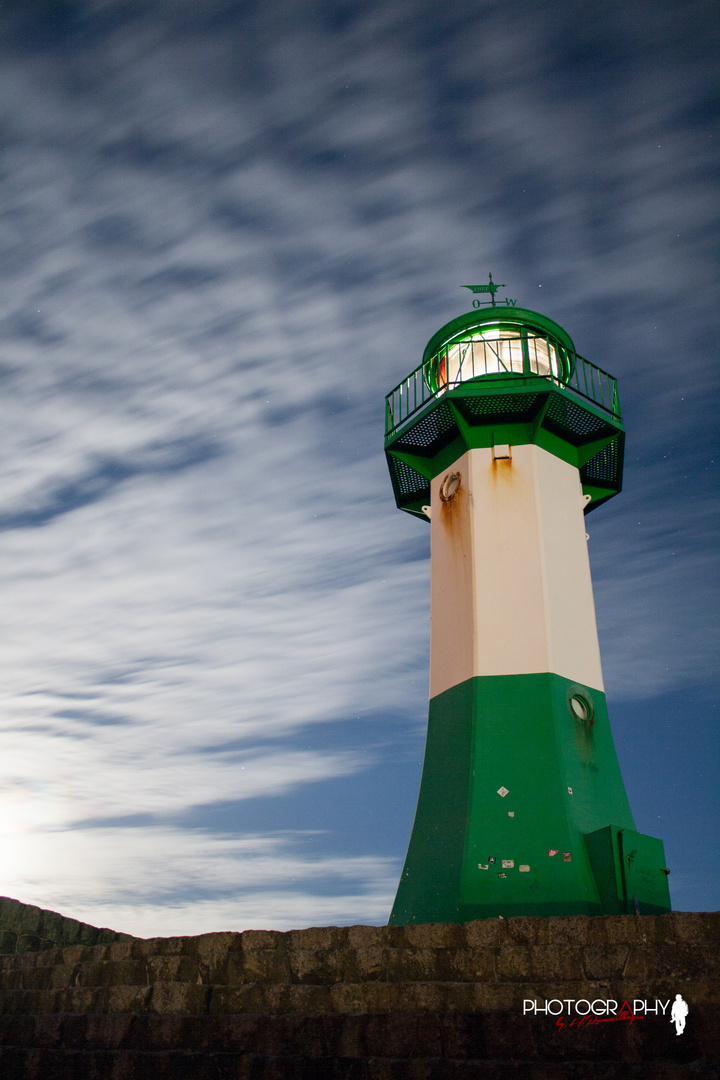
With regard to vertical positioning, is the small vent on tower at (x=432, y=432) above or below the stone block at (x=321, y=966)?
above

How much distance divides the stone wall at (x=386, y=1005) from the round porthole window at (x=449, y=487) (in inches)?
282

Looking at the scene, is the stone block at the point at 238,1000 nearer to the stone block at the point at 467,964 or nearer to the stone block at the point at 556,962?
the stone block at the point at 467,964

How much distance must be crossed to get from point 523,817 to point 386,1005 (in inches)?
170

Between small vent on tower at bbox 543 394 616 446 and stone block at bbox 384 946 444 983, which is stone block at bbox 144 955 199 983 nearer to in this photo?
stone block at bbox 384 946 444 983

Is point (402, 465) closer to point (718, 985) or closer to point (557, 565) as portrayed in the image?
point (557, 565)

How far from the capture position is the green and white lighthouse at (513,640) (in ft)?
30.9

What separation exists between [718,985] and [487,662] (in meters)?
5.95

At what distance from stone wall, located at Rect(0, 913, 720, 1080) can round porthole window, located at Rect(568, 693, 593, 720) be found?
192 inches

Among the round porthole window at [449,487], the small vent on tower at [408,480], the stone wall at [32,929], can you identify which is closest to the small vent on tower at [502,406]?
the round porthole window at [449,487]

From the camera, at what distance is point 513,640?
35.8 ft

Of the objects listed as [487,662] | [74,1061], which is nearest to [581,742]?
[487,662]

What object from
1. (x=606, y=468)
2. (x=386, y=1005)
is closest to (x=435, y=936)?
(x=386, y=1005)

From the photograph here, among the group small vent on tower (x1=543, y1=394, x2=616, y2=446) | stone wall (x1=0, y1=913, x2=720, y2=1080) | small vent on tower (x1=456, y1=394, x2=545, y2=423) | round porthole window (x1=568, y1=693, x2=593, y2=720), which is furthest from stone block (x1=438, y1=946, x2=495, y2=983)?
small vent on tower (x1=543, y1=394, x2=616, y2=446)

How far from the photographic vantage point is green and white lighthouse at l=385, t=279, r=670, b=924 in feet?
30.9
